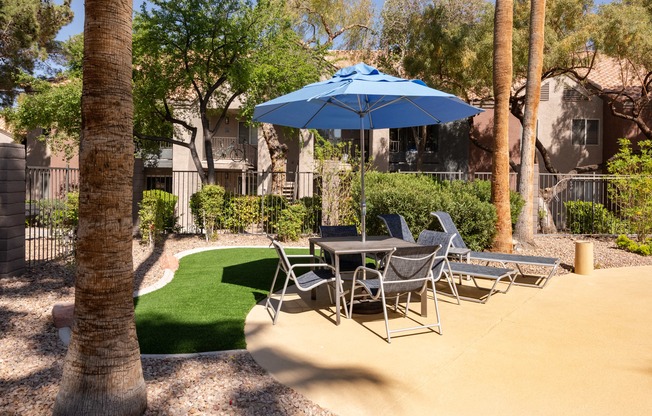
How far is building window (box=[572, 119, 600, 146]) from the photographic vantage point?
25.5 m

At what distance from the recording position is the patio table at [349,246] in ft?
18.3

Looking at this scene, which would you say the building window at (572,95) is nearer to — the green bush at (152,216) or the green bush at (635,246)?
the green bush at (635,246)

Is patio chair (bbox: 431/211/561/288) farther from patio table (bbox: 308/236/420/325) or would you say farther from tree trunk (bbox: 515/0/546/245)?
tree trunk (bbox: 515/0/546/245)

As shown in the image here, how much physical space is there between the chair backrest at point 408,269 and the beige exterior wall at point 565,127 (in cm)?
2266

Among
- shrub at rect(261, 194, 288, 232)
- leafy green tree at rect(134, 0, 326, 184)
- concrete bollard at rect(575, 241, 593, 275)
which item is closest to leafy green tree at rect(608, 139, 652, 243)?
concrete bollard at rect(575, 241, 593, 275)

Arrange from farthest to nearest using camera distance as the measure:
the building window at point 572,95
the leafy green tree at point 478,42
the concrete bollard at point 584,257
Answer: the building window at point 572,95 → the leafy green tree at point 478,42 → the concrete bollard at point 584,257

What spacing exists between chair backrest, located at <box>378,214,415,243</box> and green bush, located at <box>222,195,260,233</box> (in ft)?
24.7

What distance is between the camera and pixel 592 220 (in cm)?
1521

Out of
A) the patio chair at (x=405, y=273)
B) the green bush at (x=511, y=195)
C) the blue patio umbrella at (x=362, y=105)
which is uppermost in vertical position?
the blue patio umbrella at (x=362, y=105)

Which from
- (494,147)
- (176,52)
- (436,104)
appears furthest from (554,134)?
(436,104)

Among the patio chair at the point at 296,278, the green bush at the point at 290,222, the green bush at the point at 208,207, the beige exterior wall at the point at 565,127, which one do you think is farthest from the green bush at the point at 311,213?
the beige exterior wall at the point at 565,127

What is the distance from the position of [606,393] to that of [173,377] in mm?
3401

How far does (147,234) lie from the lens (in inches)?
451

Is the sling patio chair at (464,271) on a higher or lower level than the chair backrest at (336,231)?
lower
